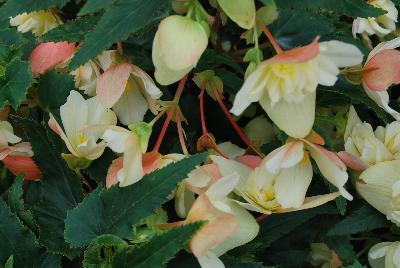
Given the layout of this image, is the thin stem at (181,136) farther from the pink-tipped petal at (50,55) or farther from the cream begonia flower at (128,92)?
the pink-tipped petal at (50,55)

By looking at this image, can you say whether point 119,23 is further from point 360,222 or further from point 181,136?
point 360,222

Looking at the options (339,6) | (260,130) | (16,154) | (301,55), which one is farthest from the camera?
(260,130)

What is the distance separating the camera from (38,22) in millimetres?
804

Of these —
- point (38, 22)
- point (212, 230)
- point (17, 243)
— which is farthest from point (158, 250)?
point (38, 22)

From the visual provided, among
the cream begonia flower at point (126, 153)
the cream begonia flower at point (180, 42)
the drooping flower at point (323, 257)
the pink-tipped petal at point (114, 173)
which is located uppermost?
the cream begonia flower at point (180, 42)

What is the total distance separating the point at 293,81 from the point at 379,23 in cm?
38

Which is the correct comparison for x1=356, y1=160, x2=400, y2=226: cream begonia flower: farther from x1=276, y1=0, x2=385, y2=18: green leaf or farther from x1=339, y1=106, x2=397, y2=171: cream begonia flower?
x1=276, y1=0, x2=385, y2=18: green leaf

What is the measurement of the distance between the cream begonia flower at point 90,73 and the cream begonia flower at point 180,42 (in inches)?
6.5

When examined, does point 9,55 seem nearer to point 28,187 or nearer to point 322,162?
point 28,187

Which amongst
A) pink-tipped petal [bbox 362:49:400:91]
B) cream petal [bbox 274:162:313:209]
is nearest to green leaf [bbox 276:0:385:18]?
pink-tipped petal [bbox 362:49:400:91]

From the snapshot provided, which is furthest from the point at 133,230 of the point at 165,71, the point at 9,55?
the point at 9,55

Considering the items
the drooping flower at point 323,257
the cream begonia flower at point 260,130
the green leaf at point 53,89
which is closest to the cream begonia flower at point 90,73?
the green leaf at point 53,89

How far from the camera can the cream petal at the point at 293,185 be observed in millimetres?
614

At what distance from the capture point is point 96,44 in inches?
22.7
